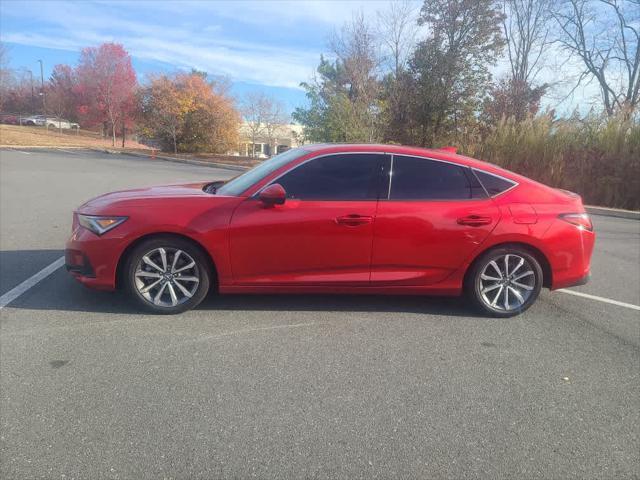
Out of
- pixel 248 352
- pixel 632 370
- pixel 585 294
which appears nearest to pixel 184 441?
pixel 248 352

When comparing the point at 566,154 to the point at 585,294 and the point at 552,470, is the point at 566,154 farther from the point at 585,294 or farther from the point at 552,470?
the point at 552,470

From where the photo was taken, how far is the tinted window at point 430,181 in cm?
412

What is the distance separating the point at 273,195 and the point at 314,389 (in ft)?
5.35

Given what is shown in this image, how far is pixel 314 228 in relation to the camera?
3.93 meters

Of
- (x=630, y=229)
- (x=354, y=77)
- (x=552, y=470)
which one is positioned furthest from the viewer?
(x=354, y=77)

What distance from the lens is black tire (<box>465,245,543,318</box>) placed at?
4.20m

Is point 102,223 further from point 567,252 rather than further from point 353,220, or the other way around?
point 567,252

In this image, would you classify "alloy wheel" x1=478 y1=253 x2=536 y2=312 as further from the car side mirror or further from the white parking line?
the car side mirror

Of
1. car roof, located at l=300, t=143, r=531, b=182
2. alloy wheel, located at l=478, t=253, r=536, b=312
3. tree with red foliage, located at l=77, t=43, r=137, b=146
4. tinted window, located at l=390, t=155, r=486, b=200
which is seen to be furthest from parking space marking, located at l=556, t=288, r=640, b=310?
tree with red foliage, located at l=77, t=43, r=137, b=146

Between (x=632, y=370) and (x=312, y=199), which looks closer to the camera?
(x=632, y=370)

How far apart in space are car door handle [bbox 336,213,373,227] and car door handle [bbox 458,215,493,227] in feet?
2.72

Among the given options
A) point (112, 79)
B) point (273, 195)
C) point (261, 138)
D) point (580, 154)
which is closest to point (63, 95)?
point (112, 79)

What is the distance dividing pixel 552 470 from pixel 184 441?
1899 millimetres

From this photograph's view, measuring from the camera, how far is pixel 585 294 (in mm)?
5133
